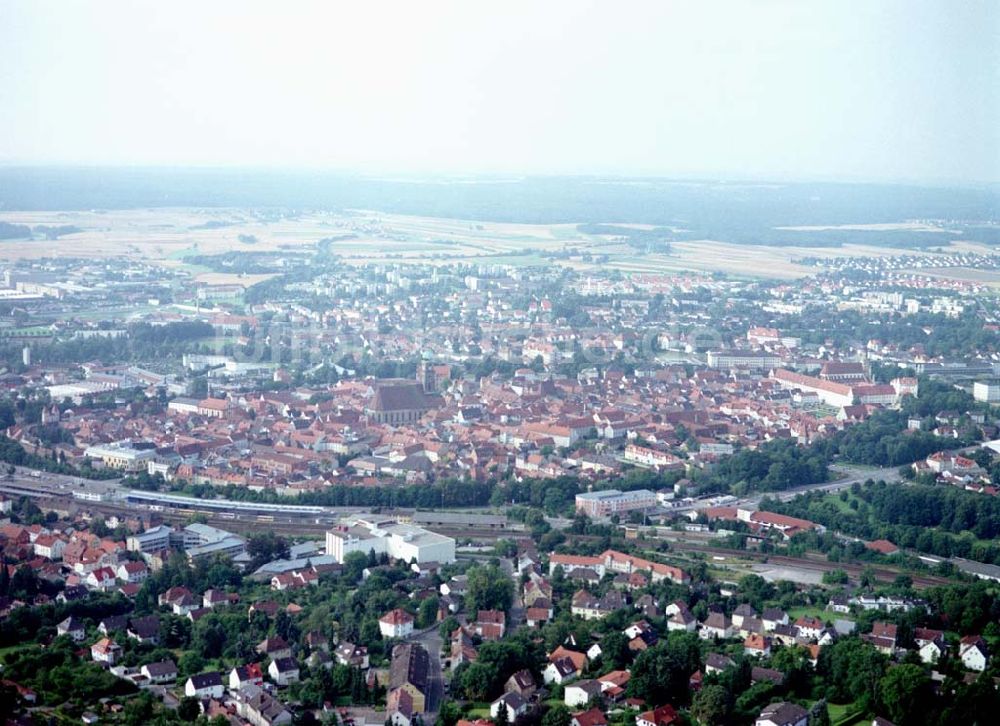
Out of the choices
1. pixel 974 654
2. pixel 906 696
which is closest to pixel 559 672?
pixel 906 696

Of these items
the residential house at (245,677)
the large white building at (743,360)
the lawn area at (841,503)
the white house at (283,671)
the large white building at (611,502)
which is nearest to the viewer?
the residential house at (245,677)

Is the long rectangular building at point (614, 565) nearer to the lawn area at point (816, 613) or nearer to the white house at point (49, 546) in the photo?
the lawn area at point (816, 613)

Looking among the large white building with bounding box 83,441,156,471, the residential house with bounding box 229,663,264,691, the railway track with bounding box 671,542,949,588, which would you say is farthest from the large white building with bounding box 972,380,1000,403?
the residential house with bounding box 229,663,264,691

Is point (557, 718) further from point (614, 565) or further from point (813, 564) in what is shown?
point (813, 564)

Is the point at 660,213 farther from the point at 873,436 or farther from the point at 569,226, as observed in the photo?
the point at 873,436

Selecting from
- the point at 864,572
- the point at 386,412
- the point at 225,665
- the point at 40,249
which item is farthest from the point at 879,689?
the point at 40,249

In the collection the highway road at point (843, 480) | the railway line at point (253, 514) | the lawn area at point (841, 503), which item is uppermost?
the lawn area at point (841, 503)

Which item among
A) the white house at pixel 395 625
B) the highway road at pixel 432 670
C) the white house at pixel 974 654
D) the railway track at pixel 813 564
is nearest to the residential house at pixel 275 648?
the white house at pixel 395 625
